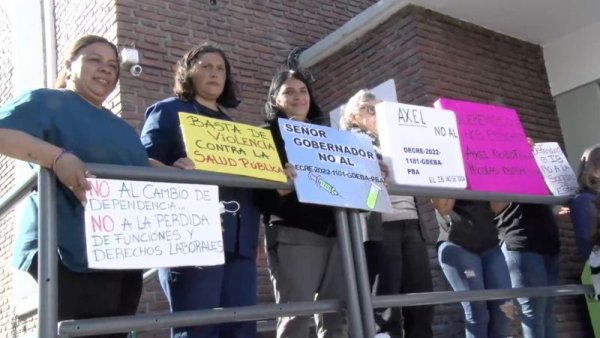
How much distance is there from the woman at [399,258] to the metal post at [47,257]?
1.75 m

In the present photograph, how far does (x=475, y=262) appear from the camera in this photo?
3.92m

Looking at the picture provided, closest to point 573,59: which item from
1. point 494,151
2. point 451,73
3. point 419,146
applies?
point 451,73

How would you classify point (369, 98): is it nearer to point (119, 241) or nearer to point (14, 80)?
point (119, 241)

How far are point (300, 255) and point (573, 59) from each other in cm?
485

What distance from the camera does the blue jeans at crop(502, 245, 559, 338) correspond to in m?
4.11

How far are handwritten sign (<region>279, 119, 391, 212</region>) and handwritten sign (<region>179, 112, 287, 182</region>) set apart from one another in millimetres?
96

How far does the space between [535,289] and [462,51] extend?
312 centimetres

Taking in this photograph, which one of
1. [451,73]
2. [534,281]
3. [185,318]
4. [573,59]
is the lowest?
[185,318]

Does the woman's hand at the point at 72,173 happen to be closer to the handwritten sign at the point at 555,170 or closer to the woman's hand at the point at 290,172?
the woman's hand at the point at 290,172

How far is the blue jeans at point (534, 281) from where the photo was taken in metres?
4.11

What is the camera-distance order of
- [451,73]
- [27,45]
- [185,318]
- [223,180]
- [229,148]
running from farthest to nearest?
[27,45], [451,73], [229,148], [223,180], [185,318]

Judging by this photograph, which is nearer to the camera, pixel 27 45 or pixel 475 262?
pixel 475 262

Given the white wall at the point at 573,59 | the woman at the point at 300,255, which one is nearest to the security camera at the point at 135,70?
the woman at the point at 300,255

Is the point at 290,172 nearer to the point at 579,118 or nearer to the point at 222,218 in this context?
the point at 222,218
